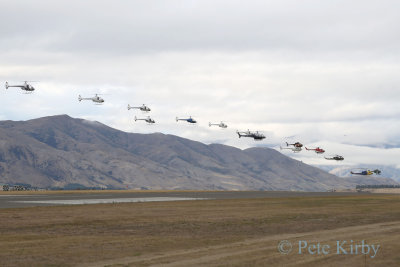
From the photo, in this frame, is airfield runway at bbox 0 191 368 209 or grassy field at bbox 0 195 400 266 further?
airfield runway at bbox 0 191 368 209

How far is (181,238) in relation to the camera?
37.0m

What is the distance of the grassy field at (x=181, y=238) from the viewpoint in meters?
27.3

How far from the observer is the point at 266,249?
30.8 meters

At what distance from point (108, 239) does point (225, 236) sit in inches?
324

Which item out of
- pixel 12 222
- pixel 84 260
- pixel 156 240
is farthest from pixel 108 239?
pixel 12 222

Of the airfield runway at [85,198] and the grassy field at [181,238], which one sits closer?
the grassy field at [181,238]

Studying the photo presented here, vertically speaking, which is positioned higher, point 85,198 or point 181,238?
point 85,198

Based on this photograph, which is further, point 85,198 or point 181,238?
point 85,198

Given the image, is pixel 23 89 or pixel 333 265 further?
pixel 23 89

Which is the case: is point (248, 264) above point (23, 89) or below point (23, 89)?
below

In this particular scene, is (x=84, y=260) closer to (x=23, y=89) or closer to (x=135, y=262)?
(x=135, y=262)

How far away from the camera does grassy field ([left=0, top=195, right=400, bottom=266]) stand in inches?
1075

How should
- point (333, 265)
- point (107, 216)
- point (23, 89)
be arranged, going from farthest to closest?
1. point (23, 89)
2. point (107, 216)
3. point (333, 265)

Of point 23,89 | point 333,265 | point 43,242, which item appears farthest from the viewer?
point 23,89
